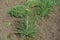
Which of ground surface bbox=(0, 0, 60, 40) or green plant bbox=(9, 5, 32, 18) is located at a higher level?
green plant bbox=(9, 5, 32, 18)

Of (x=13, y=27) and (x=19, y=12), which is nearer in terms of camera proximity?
(x=13, y=27)

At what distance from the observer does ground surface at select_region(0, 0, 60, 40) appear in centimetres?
292

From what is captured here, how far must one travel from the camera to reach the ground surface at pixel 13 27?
2924mm

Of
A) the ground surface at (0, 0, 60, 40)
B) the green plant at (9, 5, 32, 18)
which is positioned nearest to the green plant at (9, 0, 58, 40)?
the green plant at (9, 5, 32, 18)

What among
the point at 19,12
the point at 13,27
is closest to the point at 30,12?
the point at 19,12

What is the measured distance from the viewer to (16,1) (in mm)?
3453

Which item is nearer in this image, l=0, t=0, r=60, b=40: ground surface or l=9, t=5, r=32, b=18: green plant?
l=0, t=0, r=60, b=40: ground surface

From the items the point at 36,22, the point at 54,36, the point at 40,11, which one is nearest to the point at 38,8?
the point at 40,11

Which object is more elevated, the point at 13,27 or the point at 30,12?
the point at 30,12

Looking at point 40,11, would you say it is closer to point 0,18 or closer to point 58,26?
point 58,26

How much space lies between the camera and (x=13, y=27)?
3.03 m

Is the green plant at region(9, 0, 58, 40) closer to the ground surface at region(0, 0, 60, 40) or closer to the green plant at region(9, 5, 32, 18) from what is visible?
the green plant at region(9, 5, 32, 18)

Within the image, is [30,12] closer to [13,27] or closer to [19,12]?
[19,12]

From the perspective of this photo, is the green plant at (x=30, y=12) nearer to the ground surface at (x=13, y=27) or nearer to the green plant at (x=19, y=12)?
the green plant at (x=19, y=12)
